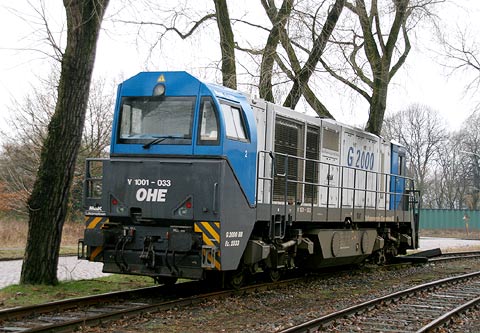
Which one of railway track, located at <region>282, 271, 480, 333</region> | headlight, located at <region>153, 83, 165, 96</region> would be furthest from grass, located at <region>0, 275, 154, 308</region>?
railway track, located at <region>282, 271, 480, 333</region>

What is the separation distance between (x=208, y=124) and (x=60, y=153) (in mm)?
2983

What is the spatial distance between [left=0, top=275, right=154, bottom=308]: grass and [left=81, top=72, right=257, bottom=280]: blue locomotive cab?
3.00ft

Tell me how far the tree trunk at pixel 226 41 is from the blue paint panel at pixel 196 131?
6.21 m

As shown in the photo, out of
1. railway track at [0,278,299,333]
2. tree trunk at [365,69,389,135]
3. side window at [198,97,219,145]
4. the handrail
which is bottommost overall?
railway track at [0,278,299,333]

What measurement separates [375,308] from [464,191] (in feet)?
258

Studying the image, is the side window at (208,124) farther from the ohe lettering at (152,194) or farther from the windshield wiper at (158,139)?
the ohe lettering at (152,194)

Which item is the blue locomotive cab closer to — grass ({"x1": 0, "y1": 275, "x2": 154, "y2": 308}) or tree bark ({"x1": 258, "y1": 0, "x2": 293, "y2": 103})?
grass ({"x1": 0, "y1": 275, "x2": 154, "y2": 308})

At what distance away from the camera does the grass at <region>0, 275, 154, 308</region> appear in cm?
1036

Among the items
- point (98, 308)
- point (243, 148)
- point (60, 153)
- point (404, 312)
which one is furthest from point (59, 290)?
point (404, 312)

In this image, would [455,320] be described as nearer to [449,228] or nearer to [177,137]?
[177,137]

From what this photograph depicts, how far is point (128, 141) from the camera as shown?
1118 centimetres

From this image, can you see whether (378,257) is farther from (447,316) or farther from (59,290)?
(59,290)

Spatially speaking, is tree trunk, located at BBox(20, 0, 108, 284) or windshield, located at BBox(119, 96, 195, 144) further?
tree trunk, located at BBox(20, 0, 108, 284)

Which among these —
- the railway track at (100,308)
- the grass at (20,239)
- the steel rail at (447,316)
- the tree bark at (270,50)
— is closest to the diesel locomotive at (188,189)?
the railway track at (100,308)
